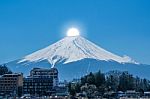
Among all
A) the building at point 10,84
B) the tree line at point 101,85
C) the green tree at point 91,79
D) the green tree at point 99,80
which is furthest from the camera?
the building at point 10,84

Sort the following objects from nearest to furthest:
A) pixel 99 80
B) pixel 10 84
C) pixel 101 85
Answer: pixel 101 85 < pixel 99 80 < pixel 10 84

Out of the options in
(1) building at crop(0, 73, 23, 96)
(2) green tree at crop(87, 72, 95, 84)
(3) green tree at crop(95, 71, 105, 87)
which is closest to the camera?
(3) green tree at crop(95, 71, 105, 87)

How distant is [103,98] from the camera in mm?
88562

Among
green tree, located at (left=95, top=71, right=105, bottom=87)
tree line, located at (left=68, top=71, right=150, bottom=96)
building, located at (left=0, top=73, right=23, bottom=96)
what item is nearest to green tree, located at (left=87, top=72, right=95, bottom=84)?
tree line, located at (left=68, top=71, right=150, bottom=96)

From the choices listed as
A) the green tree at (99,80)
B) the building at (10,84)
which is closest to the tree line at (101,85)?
the green tree at (99,80)

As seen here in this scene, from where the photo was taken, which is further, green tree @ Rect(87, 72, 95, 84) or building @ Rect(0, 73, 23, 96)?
building @ Rect(0, 73, 23, 96)

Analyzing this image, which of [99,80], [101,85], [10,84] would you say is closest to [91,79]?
[99,80]

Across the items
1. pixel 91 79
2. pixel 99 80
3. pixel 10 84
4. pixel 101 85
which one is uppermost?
pixel 10 84

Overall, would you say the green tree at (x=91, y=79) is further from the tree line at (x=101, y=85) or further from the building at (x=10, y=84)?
the building at (x=10, y=84)

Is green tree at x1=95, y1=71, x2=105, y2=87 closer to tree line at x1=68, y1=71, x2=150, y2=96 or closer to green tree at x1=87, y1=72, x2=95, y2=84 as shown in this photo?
tree line at x1=68, y1=71, x2=150, y2=96

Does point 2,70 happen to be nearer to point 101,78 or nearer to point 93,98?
point 101,78

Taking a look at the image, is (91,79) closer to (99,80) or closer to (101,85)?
(99,80)

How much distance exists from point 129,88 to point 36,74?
47.5m

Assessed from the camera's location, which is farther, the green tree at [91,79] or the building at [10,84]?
the building at [10,84]
